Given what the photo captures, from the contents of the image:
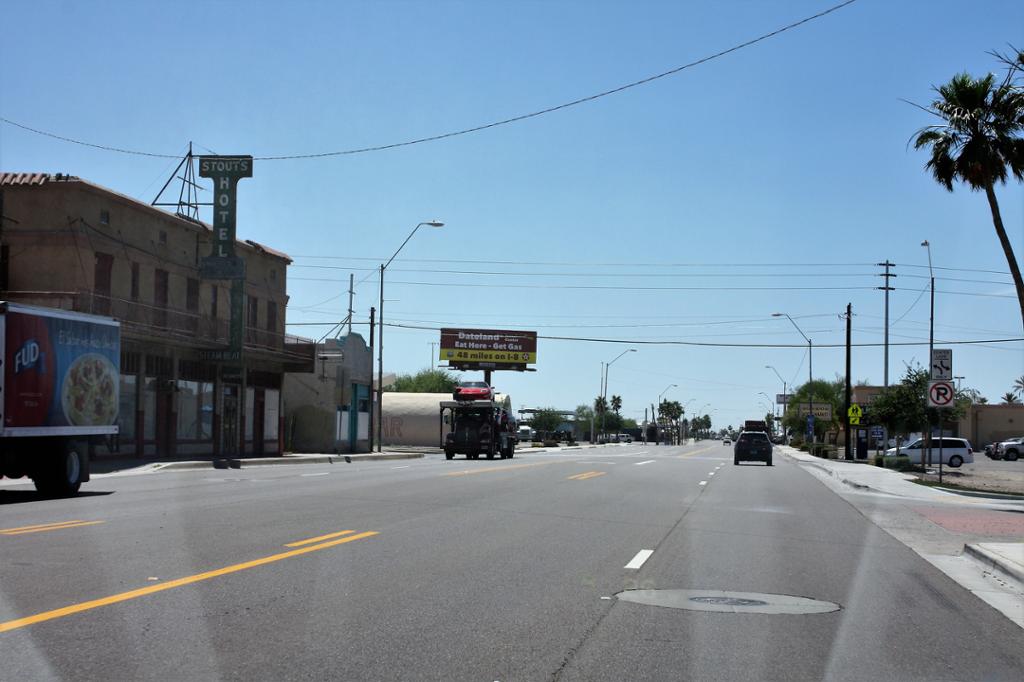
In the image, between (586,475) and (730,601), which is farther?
(586,475)

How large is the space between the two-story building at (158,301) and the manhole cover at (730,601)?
2666 cm

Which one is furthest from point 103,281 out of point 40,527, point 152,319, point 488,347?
point 488,347

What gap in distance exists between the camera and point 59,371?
20016mm

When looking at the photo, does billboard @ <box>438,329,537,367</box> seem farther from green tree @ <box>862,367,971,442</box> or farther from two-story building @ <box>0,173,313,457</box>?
green tree @ <box>862,367,971,442</box>

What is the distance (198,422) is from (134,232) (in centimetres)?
821

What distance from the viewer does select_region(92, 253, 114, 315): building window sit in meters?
34.1

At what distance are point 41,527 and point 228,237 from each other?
28.4 meters

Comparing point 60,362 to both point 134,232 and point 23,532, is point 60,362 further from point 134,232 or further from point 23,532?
point 134,232

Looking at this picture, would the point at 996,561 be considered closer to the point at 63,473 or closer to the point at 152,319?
the point at 63,473

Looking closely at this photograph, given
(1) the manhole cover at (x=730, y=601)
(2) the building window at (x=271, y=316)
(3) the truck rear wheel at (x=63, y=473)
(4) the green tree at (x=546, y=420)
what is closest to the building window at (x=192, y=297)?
(2) the building window at (x=271, y=316)

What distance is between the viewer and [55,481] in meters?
20.3

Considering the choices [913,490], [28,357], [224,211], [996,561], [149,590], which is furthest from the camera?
[224,211]

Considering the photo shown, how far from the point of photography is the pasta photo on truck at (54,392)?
18.8 m

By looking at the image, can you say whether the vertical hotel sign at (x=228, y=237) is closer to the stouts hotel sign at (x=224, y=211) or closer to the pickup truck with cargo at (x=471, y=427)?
the stouts hotel sign at (x=224, y=211)
